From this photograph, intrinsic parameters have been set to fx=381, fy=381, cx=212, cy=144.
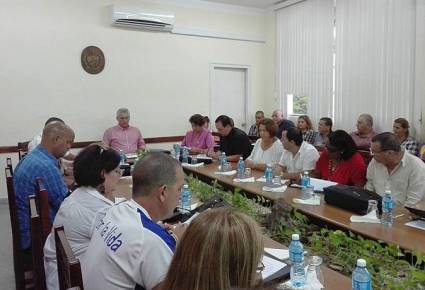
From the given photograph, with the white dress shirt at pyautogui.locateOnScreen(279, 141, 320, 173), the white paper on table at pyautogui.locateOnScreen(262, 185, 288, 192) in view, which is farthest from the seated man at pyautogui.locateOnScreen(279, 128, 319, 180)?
the white paper on table at pyautogui.locateOnScreen(262, 185, 288, 192)

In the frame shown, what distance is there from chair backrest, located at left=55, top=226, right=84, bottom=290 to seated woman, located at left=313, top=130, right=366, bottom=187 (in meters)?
2.45

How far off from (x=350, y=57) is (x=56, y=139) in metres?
4.78

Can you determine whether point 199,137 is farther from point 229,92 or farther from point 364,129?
point 364,129

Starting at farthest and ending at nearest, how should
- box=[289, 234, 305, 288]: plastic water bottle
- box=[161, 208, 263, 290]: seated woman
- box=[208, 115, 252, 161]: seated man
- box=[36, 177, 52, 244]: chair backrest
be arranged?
box=[208, 115, 252, 161]: seated man
box=[36, 177, 52, 244]: chair backrest
box=[289, 234, 305, 288]: plastic water bottle
box=[161, 208, 263, 290]: seated woman

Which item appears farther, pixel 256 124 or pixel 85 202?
pixel 256 124

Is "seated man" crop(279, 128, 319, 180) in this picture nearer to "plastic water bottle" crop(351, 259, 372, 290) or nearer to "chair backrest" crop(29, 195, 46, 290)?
"plastic water bottle" crop(351, 259, 372, 290)

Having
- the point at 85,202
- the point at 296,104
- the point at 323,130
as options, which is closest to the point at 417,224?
the point at 85,202

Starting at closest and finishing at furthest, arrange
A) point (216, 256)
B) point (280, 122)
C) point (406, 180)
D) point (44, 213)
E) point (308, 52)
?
point (216, 256), point (44, 213), point (406, 180), point (308, 52), point (280, 122)

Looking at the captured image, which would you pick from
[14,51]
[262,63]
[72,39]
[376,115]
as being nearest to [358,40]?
[376,115]

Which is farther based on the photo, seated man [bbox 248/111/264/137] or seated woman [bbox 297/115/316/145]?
seated man [bbox 248/111/264/137]

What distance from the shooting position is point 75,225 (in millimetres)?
1751

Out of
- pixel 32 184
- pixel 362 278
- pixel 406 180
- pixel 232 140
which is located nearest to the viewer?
pixel 362 278

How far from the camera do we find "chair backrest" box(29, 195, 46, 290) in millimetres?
1509

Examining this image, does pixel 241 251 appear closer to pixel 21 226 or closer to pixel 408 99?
pixel 21 226
